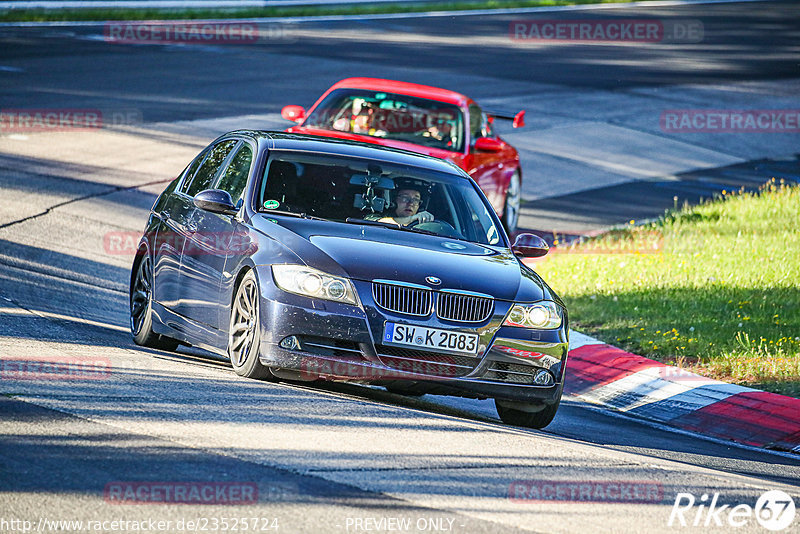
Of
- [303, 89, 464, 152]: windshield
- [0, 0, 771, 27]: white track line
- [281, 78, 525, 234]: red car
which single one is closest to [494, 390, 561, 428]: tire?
[281, 78, 525, 234]: red car

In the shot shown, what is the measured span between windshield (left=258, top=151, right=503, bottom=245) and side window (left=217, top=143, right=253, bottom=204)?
20cm

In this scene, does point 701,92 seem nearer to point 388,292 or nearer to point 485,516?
point 388,292

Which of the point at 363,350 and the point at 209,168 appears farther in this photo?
the point at 209,168

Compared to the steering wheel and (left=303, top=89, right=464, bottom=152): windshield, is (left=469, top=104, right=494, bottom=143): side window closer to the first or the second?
(left=303, top=89, right=464, bottom=152): windshield

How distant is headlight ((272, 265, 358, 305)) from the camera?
297 inches

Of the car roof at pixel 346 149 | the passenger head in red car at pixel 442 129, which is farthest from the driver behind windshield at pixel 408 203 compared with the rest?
the passenger head in red car at pixel 442 129

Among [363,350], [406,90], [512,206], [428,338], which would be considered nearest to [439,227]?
[428,338]

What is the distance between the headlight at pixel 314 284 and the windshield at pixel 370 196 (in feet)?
3.04

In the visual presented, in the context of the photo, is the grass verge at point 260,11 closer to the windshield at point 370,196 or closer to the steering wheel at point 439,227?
the windshield at point 370,196

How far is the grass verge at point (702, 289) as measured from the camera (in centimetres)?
1081

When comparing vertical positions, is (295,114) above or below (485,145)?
above

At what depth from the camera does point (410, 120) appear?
1506 cm

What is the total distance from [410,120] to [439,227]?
6.35m

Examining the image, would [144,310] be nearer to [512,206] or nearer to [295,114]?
[295,114]
